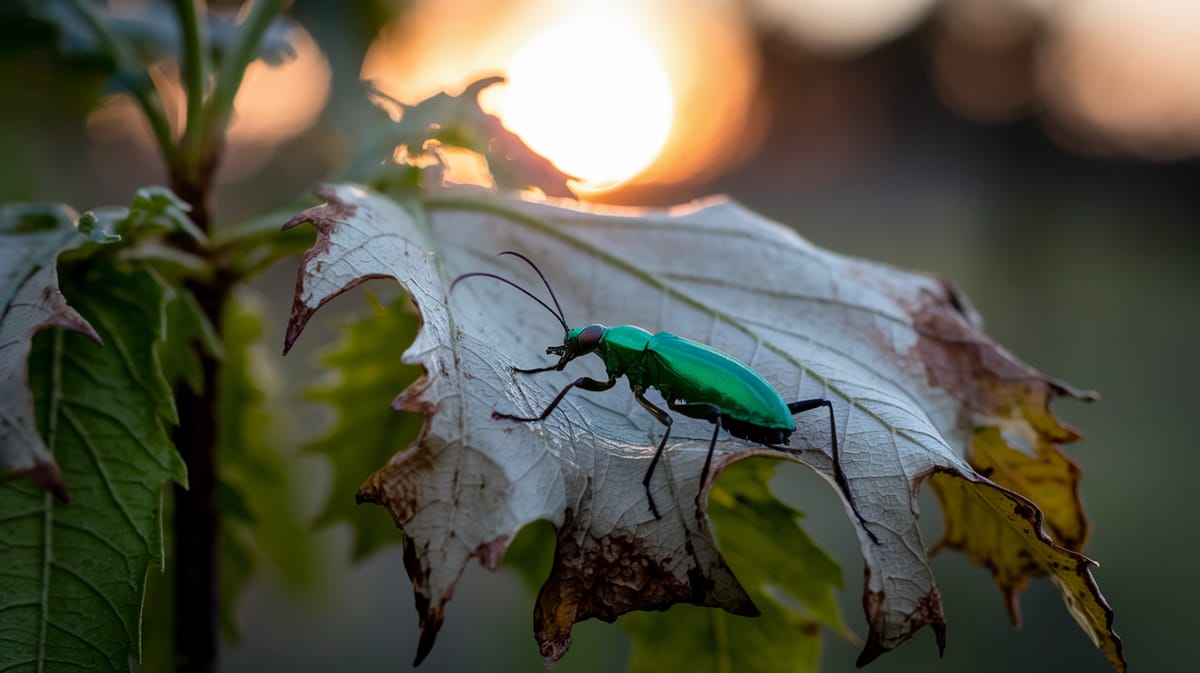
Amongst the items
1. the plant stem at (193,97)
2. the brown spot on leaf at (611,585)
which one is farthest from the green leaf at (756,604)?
the plant stem at (193,97)

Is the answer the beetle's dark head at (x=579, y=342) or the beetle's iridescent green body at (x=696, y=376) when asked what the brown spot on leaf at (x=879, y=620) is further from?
the beetle's dark head at (x=579, y=342)

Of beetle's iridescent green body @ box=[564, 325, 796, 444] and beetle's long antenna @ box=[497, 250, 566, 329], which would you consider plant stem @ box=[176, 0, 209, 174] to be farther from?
beetle's iridescent green body @ box=[564, 325, 796, 444]

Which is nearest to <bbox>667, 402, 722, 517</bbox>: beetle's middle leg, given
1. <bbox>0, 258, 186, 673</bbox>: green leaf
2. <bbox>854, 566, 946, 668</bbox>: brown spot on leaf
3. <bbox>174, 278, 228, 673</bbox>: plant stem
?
<bbox>854, 566, 946, 668</bbox>: brown spot on leaf

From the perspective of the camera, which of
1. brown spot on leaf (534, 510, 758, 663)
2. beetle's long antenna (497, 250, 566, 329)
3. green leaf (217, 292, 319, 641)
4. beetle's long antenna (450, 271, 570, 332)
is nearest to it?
brown spot on leaf (534, 510, 758, 663)

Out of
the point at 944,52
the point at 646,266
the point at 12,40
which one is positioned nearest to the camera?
the point at 646,266

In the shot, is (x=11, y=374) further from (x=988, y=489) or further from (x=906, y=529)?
(x=988, y=489)

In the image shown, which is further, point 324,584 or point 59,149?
point 59,149

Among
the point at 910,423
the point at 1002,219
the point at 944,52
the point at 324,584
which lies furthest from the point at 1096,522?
the point at 944,52
